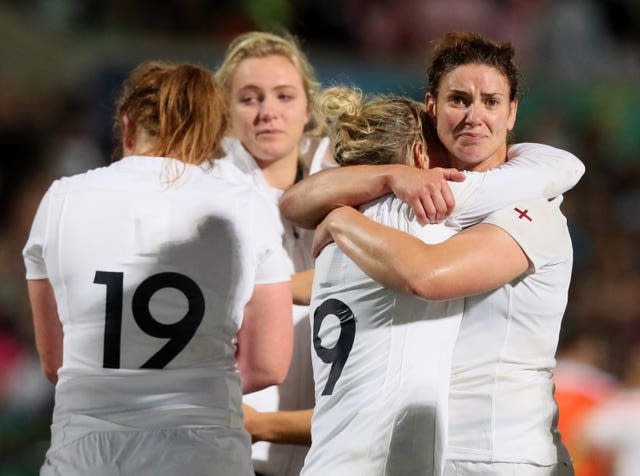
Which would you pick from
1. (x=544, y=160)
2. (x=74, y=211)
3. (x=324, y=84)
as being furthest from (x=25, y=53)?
(x=544, y=160)

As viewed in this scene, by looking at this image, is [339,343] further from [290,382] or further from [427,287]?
[290,382]

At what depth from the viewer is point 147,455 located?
2.66 meters

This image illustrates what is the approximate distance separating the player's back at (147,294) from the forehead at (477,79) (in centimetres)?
66

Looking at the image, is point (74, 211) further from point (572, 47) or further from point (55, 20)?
point (572, 47)

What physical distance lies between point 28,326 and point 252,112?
9.90ft

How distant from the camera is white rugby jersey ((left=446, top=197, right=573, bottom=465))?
2400mm

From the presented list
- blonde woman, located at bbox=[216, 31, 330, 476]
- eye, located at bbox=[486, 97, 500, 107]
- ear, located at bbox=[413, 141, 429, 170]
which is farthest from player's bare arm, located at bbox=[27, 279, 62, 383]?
eye, located at bbox=[486, 97, 500, 107]

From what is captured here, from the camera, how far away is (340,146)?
2.64 meters

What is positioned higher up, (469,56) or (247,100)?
(469,56)

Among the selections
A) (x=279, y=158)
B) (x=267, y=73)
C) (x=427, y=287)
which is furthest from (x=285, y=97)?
(x=427, y=287)

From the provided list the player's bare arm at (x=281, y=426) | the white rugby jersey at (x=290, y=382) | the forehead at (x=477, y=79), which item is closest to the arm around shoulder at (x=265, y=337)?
the player's bare arm at (x=281, y=426)

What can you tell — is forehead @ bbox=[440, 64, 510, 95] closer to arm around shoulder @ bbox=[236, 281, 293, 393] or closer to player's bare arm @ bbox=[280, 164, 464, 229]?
player's bare arm @ bbox=[280, 164, 464, 229]

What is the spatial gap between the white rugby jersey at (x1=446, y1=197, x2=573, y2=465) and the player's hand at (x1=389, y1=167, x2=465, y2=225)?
0.12 meters

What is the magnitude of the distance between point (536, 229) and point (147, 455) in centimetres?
109
